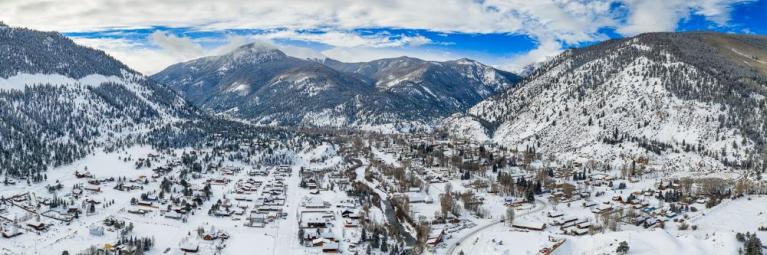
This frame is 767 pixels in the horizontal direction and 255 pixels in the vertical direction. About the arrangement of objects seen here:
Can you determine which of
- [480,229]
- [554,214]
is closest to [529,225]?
[480,229]

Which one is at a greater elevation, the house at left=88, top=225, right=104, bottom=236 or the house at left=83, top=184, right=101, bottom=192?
the house at left=83, top=184, right=101, bottom=192

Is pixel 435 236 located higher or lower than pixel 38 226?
higher

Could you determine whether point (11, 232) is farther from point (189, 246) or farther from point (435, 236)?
point (435, 236)

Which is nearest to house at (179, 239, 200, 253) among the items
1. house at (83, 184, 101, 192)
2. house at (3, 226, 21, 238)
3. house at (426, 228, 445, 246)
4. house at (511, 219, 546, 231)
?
house at (3, 226, 21, 238)

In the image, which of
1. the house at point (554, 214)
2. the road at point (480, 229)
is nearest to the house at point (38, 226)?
the road at point (480, 229)

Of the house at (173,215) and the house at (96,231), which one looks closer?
the house at (96,231)

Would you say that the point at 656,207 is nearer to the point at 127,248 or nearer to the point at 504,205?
the point at 504,205

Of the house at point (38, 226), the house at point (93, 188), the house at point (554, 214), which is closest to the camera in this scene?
the house at point (38, 226)

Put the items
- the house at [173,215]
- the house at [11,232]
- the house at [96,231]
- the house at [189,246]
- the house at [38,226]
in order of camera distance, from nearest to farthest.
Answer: the house at [189,246] < the house at [11,232] < the house at [96,231] < the house at [38,226] < the house at [173,215]

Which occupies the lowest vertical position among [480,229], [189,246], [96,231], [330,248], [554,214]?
[189,246]

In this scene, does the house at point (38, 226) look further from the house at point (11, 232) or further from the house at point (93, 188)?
the house at point (93, 188)

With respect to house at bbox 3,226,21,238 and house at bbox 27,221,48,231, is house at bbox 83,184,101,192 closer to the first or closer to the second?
house at bbox 27,221,48,231

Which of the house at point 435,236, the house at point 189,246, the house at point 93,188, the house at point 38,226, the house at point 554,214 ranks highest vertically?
the house at point 554,214
